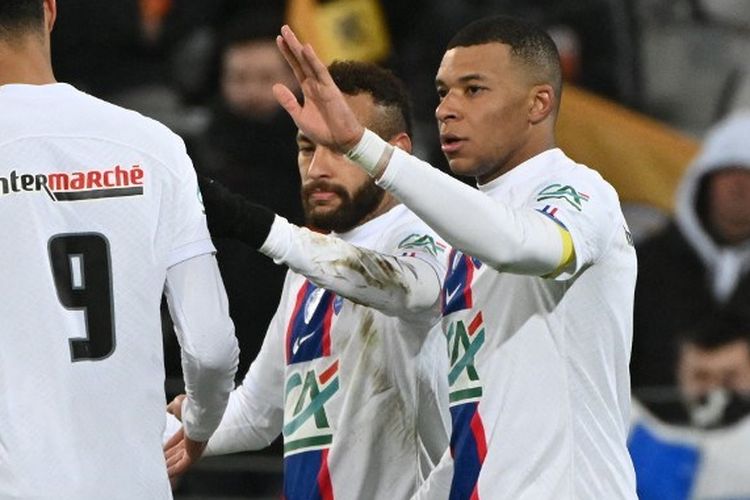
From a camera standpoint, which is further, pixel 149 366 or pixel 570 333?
pixel 570 333

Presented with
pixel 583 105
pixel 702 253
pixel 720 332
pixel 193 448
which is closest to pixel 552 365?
pixel 193 448

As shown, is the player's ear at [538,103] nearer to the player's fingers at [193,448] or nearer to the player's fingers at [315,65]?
the player's fingers at [315,65]

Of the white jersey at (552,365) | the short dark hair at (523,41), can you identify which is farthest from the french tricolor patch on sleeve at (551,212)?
the short dark hair at (523,41)

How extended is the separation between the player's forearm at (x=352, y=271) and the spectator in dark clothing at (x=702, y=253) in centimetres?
389

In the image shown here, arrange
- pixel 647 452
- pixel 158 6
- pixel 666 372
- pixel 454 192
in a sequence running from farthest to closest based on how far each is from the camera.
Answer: pixel 158 6 → pixel 666 372 → pixel 647 452 → pixel 454 192

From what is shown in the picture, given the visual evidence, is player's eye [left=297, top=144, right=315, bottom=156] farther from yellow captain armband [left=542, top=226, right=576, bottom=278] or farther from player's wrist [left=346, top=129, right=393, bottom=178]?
yellow captain armband [left=542, top=226, right=576, bottom=278]

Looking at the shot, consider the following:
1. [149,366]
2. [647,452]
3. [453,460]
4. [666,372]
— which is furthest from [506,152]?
[666,372]

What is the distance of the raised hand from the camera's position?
4.61m

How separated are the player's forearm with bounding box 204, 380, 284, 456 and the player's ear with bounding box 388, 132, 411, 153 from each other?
0.91 meters

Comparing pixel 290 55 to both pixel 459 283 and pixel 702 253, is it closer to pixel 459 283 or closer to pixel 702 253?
pixel 459 283

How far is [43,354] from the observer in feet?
13.6

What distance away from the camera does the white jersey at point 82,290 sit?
413cm

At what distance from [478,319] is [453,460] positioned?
375 mm

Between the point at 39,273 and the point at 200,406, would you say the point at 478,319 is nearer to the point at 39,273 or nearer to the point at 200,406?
the point at 200,406
